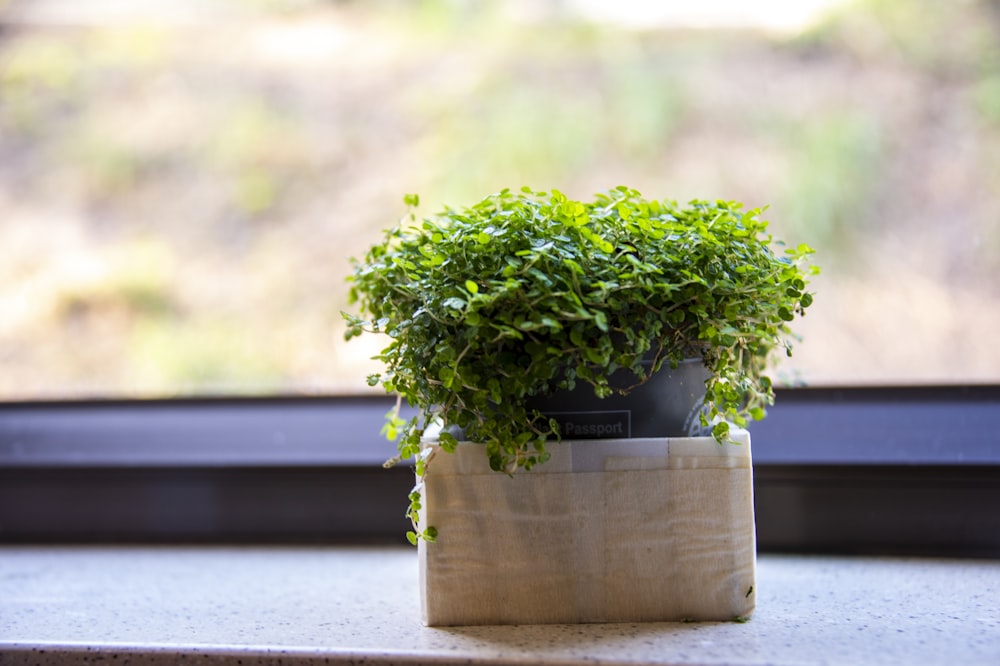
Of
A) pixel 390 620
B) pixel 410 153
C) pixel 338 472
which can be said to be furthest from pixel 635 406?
pixel 410 153

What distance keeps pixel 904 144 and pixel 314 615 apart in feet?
3.09

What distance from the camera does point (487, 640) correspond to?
678mm

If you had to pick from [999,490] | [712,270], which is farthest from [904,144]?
[712,270]

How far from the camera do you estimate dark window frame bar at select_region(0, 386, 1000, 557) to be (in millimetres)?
993

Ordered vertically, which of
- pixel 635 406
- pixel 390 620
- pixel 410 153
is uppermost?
pixel 410 153

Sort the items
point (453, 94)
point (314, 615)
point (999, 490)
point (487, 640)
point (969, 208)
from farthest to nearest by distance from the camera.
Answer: point (453, 94) < point (969, 208) < point (999, 490) < point (314, 615) < point (487, 640)

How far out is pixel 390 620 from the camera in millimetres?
763

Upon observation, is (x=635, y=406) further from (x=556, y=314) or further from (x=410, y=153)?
→ (x=410, y=153)

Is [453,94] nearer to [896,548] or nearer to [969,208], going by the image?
[969,208]

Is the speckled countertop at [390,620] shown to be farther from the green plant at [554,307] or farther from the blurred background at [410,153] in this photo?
the blurred background at [410,153]

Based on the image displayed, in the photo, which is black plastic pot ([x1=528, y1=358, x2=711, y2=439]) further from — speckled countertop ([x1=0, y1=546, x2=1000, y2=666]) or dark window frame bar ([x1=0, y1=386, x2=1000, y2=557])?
dark window frame bar ([x1=0, y1=386, x2=1000, y2=557])

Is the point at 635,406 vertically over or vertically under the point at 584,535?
over

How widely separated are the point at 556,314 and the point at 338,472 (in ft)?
1.86

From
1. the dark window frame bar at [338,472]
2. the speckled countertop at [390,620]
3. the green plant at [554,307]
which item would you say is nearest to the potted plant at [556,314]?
the green plant at [554,307]
